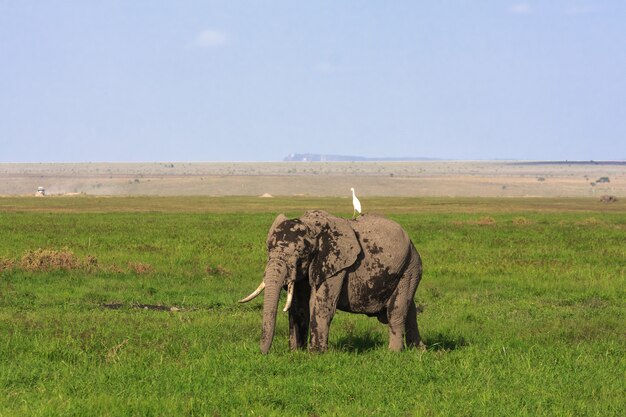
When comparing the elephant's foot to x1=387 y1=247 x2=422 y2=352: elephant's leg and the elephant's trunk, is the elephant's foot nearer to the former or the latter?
x1=387 y1=247 x2=422 y2=352: elephant's leg

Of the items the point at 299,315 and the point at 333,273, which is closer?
the point at 333,273

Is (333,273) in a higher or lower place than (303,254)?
lower

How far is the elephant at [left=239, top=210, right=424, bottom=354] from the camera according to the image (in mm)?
12375

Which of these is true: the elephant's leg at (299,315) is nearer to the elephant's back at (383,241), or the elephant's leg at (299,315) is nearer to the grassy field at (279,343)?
the grassy field at (279,343)

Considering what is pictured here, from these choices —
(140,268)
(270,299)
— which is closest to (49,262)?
(140,268)

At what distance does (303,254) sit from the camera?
1250 cm

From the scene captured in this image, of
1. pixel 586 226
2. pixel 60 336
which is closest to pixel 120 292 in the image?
pixel 60 336

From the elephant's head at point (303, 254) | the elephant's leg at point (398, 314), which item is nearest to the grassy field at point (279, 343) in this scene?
the elephant's leg at point (398, 314)

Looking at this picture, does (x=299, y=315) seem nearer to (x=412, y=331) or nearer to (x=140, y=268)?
(x=412, y=331)

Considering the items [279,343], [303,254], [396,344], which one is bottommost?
[279,343]

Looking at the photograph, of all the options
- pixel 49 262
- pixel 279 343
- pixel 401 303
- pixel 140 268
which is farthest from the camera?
pixel 140 268

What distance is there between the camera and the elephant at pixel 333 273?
40.6 feet

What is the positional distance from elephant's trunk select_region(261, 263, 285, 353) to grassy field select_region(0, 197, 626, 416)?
353 millimetres

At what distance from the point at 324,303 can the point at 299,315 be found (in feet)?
2.38
